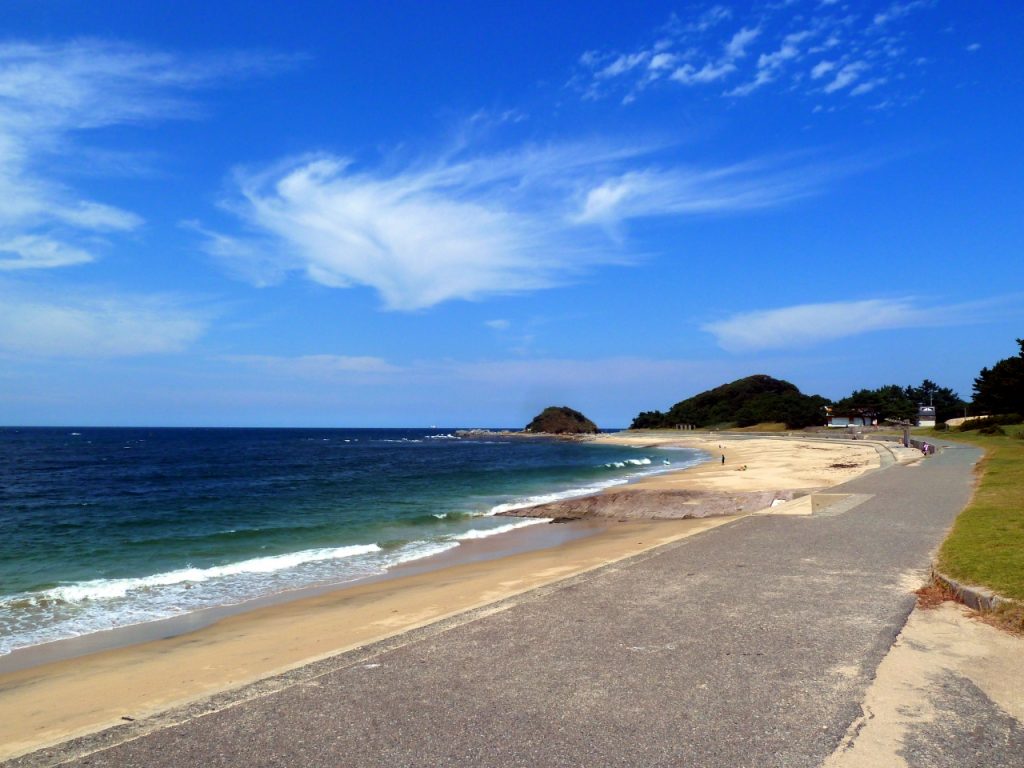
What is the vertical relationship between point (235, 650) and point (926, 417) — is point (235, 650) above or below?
below

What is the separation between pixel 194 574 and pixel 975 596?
15.7 meters

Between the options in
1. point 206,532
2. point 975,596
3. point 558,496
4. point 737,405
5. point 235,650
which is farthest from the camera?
point 737,405

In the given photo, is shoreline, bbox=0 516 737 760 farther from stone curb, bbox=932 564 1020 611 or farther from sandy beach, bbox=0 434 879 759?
stone curb, bbox=932 564 1020 611

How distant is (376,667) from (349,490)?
31157mm

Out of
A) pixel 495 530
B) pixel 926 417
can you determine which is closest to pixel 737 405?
pixel 926 417

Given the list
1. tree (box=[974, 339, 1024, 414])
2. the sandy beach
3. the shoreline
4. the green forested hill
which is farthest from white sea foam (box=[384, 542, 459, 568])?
the green forested hill

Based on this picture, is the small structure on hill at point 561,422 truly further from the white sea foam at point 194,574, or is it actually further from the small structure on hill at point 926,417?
the white sea foam at point 194,574

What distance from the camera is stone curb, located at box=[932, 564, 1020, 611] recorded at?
7.13 m

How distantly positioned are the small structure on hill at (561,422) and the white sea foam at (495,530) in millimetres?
134980

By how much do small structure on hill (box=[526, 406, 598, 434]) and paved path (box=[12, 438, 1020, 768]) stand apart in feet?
497

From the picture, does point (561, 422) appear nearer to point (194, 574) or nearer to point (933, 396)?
point (933, 396)

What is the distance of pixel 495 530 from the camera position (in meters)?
22.2

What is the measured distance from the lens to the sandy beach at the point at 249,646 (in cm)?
686

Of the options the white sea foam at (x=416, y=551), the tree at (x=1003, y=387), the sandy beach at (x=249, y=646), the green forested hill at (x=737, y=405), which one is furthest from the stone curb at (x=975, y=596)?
the green forested hill at (x=737, y=405)
